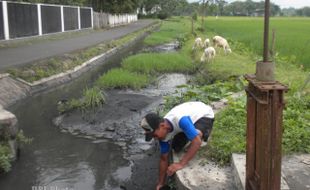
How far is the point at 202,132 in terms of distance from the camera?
5551 mm

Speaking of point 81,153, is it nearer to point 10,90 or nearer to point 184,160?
point 184,160

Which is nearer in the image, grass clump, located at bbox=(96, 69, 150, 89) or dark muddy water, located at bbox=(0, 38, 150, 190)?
dark muddy water, located at bbox=(0, 38, 150, 190)

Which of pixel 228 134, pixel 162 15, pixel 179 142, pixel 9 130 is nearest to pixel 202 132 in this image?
pixel 179 142

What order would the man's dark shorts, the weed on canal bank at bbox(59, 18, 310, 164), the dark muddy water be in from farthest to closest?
the dark muddy water, the weed on canal bank at bbox(59, 18, 310, 164), the man's dark shorts

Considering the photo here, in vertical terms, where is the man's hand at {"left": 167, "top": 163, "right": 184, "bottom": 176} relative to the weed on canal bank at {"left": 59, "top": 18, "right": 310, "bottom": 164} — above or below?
below

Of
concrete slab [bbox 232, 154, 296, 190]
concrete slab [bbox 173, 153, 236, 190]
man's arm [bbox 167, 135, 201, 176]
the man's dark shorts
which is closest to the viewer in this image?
concrete slab [bbox 232, 154, 296, 190]

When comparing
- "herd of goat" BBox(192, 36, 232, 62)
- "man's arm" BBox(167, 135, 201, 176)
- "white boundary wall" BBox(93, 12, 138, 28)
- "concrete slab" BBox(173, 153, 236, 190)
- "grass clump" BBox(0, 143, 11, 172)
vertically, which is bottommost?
"grass clump" BBox(0, 143, 11, 172)

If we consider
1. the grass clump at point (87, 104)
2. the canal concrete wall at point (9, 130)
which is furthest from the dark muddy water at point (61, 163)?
the grass clump at point (87, 104)

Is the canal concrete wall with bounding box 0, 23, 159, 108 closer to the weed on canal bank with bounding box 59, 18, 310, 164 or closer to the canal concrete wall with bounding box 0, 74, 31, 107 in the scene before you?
the canal concrete wall with bounding box 0, 74, 31, 107

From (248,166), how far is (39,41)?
61.5ft

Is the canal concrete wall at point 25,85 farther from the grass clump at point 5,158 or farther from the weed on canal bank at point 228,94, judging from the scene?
the grass clump at point 5,158

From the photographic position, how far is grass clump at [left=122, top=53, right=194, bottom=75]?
15.3 meters

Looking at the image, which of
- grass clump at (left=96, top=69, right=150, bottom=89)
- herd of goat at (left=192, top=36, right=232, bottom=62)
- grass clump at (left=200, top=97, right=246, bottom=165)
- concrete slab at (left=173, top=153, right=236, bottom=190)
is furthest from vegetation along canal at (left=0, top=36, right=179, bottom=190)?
herd of goat at (left=192, top=36, right=232, bottom=62)

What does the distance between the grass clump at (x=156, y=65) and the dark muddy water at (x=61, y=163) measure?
6189 millimetres
